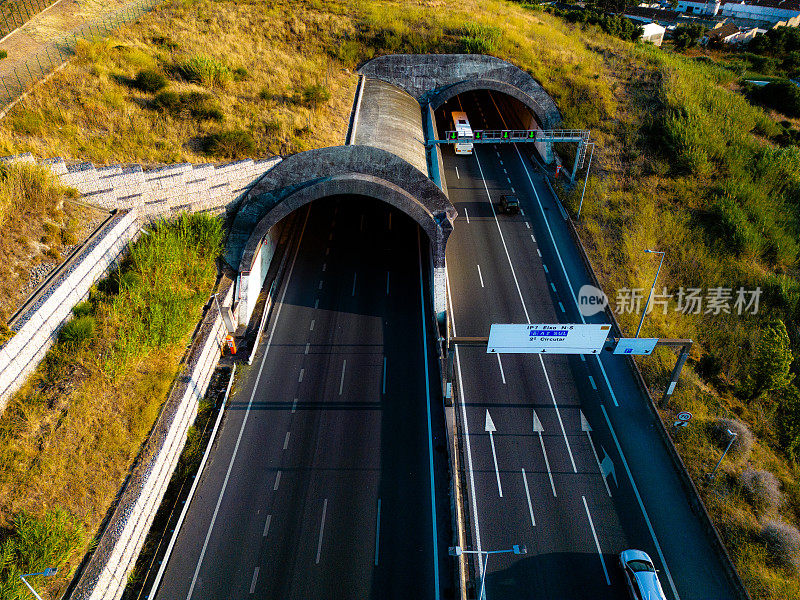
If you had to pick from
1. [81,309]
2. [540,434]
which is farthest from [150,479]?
[540,434]

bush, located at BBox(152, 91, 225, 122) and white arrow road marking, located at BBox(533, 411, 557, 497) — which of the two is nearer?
white arrow road marking, located at BBox(533, 411, 557, 497)

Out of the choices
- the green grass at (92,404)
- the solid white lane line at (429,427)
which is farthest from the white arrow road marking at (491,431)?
the green grass at (92,404)

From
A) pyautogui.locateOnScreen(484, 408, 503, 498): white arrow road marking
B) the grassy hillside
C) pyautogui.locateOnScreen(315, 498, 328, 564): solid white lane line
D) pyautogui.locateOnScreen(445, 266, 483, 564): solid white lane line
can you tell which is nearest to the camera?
pyautogui.locateOnScreen(315, 498, 328, 564): solid white lane line

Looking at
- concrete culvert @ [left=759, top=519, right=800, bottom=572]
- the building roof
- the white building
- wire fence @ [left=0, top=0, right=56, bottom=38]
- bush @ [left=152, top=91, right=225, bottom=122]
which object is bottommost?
concrete culvert @ [left=759, top=519, right=800, bottom=572]

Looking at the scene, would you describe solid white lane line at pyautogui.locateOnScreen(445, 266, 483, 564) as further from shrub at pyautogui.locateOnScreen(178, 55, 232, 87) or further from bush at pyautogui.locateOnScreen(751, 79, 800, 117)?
bush at pyautogui.locateOnScreen(751, 79, 800, 117)

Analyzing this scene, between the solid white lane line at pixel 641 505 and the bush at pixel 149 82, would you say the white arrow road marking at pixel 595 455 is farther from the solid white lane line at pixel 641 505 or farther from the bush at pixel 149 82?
the bush at pixel 149 82

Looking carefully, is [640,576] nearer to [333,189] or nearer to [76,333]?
[333,189]

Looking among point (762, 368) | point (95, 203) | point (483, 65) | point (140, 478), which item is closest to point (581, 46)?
point (483, 65)

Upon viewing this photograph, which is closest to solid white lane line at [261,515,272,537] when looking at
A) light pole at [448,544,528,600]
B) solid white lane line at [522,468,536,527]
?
light pole at [448,544,528,600]
